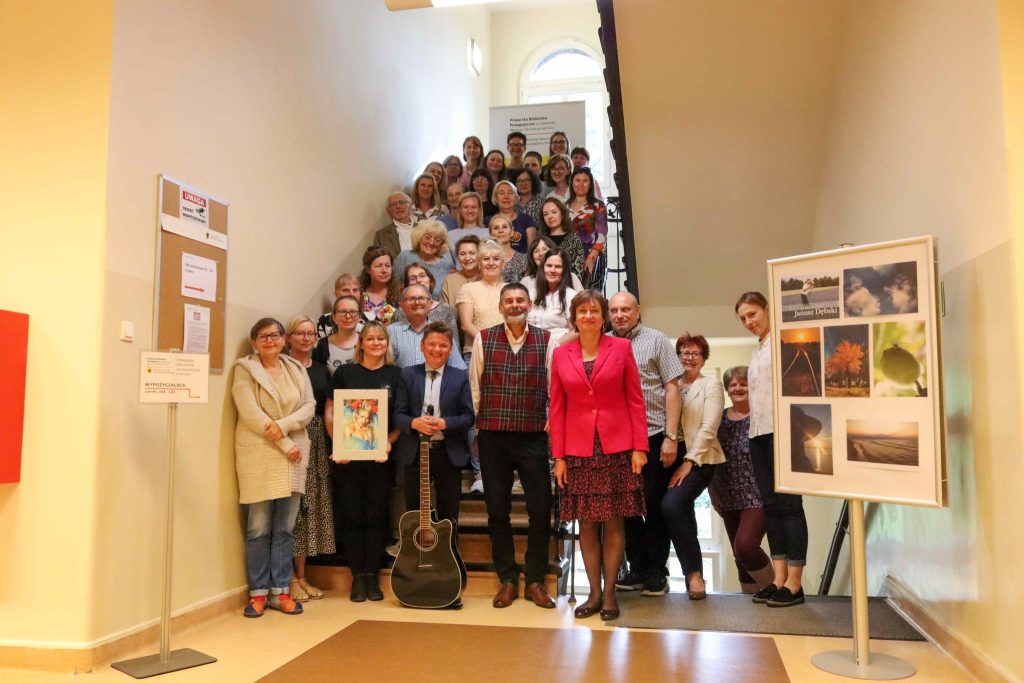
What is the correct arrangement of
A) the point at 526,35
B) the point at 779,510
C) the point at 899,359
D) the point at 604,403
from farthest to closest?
the point at 526,35 → the point at 779,510 → the point at 604,403 → the point at 899,359

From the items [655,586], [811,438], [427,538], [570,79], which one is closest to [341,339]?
[427,538]

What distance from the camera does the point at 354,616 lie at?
4.09 metres

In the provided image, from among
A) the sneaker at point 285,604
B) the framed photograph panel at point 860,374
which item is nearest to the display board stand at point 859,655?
the framed photograph panel at point 860,374

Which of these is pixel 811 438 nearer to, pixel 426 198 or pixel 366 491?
pixel 366 491

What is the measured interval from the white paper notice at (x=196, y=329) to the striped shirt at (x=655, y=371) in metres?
2.27

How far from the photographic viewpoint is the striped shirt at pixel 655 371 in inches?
173

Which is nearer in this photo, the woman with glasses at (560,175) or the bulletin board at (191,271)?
the bulletin board at (191,271)

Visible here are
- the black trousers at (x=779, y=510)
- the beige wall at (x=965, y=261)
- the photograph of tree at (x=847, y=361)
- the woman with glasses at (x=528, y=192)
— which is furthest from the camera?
the woman with glasses at (x=528, y=192)

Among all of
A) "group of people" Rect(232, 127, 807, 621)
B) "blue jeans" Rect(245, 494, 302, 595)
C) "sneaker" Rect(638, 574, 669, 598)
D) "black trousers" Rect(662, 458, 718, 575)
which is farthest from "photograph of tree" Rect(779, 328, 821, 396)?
"blue jeans" Rect(245, 494, 302, 595)

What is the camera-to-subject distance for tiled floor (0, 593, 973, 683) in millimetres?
3139

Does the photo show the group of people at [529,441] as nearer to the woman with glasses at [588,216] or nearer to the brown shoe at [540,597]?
the brown shoe at [540,597]

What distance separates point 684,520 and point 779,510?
52 cm

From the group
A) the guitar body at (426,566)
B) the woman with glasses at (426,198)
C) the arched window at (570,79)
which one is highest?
the arched window at (570,79)

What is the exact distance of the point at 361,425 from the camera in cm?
432
